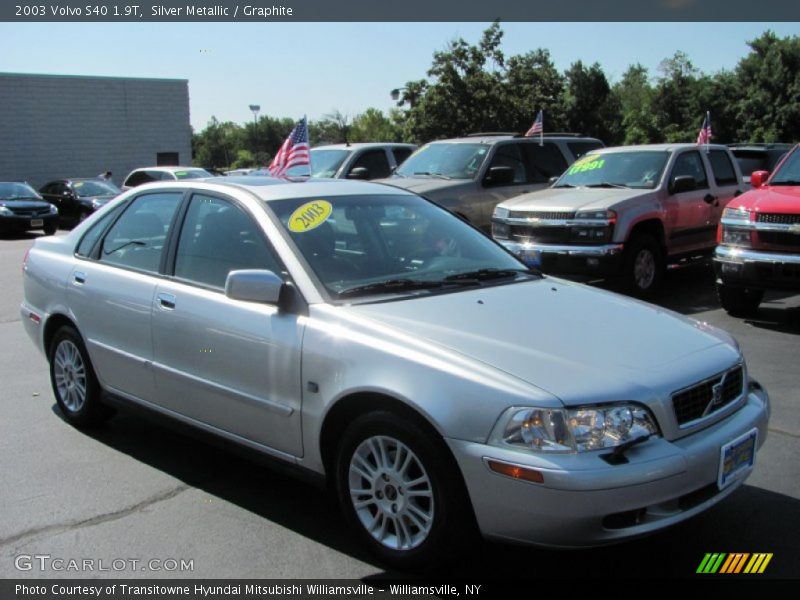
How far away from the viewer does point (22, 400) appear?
20.0 ft

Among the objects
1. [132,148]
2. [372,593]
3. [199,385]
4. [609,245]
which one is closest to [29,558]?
[199,385]

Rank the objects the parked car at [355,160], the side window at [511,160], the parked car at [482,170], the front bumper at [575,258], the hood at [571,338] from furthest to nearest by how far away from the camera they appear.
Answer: the parked car at [355,160]
the side window at [511,160]
the parked car at [482,170]
the front bumper at [575,258]
the hood at [571,338]

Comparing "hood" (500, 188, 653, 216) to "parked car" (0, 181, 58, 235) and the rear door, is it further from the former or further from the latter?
"parked car" (0, 181, 58, 235)

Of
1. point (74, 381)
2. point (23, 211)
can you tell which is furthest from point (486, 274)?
point (23, 211)

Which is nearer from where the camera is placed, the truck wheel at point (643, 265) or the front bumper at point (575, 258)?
the front bumper at point (575, 258)

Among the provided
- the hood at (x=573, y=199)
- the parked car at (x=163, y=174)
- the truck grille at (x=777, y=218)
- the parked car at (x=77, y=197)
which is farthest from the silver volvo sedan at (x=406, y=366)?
the parked car at (x=77, y=197)

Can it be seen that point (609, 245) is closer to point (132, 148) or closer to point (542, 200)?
point (542, 200)

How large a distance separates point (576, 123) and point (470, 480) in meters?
55.5

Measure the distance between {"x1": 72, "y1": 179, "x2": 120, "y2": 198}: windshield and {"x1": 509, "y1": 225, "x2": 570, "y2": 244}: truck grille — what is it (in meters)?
16.9

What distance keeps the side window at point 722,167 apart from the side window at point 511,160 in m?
2.73

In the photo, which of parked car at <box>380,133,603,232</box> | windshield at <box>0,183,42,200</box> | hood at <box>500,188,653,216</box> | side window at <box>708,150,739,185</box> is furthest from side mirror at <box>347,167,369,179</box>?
windshield at <box>0,183,42,200</box>

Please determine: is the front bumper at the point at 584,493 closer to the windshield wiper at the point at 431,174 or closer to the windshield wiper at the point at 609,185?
the windshield wiper at the point at 609,185

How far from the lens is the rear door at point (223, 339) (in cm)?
382

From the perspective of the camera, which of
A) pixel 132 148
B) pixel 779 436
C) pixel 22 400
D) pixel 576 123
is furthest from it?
pixel 576 123
